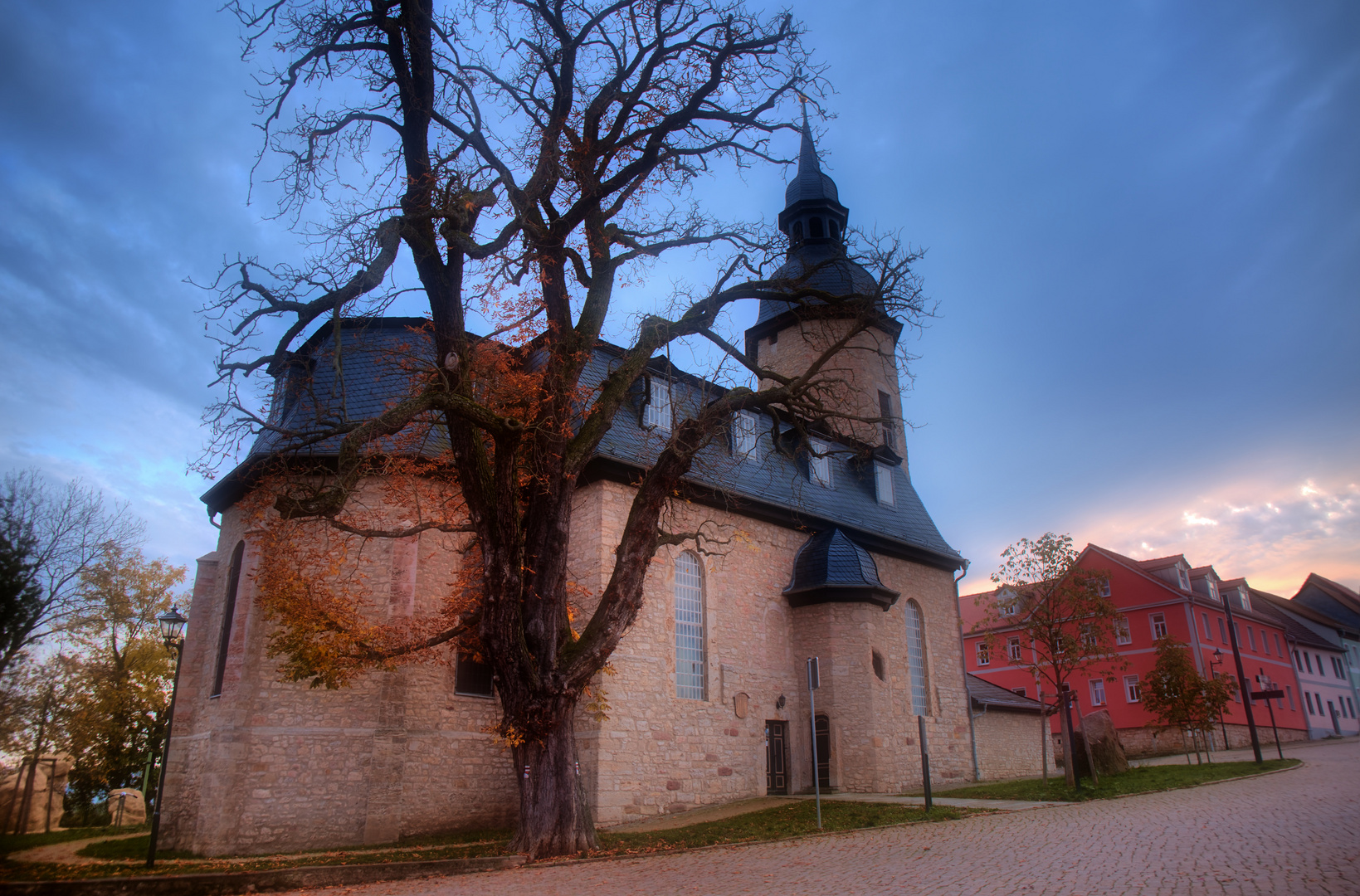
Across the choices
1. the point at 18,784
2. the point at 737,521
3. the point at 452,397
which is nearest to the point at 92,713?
the point at 737,521

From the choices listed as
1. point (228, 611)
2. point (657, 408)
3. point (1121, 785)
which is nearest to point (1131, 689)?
point (1121, 785)

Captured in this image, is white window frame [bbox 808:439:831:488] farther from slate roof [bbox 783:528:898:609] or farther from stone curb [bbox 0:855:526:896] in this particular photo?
stone curb [bbox 0:855:526:896]

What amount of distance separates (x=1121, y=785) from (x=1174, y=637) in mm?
20137

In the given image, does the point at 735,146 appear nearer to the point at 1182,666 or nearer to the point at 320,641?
the point at 320,641

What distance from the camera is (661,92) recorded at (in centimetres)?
1248

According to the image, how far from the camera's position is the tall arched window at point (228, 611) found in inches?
603

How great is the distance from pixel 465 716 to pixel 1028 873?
34.3 ft

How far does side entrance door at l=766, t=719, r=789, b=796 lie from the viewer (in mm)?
17766

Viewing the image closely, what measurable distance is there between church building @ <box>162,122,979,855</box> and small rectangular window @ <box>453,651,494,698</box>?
5 centimetres

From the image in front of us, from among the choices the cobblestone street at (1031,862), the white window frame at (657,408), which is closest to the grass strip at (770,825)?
the cobblestone street at (1031,862)

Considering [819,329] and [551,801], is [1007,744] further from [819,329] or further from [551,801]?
[551,801]

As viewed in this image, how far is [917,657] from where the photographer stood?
21438 mm

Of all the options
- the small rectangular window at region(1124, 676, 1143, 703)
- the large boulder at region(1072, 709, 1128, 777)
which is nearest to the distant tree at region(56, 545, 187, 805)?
the large boulder at region(1072, 709, 1128, 777)

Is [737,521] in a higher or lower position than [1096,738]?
higher
